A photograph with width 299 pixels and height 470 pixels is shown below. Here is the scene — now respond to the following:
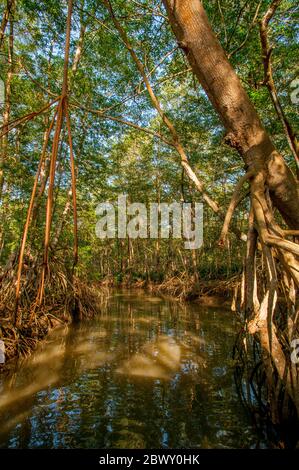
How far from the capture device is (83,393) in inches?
→ 123

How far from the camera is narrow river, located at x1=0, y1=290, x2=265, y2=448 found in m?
2.31

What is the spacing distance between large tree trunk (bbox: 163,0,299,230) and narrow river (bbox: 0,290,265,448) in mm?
1957

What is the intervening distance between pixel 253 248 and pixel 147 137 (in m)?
13.4

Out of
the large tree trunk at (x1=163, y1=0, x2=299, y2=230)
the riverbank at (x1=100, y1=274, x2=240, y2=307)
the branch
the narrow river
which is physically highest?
the large tree trunk at (x1=163, y1=0, x2=299, y2=230)

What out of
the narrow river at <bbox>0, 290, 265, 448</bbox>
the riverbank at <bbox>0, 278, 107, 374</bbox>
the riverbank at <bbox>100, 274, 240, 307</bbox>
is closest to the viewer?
the narrow river at <bbox>0, 290, 265, 448</bbox>

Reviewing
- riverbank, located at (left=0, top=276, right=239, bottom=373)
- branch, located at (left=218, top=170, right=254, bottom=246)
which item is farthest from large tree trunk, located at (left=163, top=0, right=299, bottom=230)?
riverbank, located at (left=0, top=276, right=239, bottom=373)

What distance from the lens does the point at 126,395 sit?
309 centimetres

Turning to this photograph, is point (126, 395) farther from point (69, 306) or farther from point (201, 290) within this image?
point (201, 290)

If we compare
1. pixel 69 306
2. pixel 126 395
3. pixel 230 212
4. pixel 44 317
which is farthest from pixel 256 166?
pixel 69 306

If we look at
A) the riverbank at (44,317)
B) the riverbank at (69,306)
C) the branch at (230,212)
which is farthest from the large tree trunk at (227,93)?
the riverbank at (44,317)

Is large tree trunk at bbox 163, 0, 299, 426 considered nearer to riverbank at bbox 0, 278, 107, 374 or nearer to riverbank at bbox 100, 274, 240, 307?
riverbank at bbox 0, 278, 107, 374

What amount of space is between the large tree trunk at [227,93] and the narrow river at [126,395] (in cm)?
196

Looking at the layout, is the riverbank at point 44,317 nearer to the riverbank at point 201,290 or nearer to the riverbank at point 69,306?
the riverbank at point 69,306

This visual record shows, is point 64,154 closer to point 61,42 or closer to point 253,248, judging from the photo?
point 61,42
